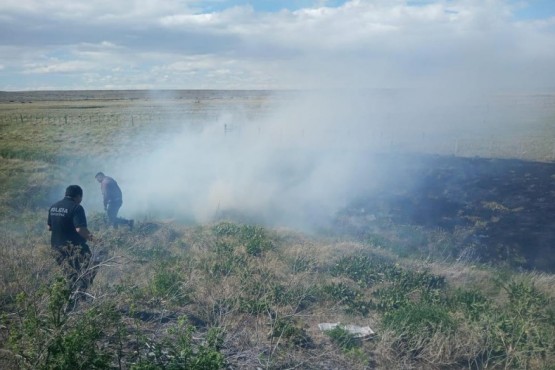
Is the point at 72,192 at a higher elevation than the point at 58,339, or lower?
higher

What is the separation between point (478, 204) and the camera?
12820 millimetres

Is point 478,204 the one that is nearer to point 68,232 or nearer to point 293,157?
point 293,157

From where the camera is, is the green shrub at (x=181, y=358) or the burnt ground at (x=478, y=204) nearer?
the green shrub at (x=181, y=358)

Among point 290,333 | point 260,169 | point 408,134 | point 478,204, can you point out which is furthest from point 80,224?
point 408,134

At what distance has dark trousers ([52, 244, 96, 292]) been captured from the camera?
5.32 m

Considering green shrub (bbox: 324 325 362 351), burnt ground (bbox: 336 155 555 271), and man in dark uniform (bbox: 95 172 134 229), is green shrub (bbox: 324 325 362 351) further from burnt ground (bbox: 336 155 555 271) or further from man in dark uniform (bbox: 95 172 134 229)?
man in dark uniform (bbox: 95 172 134 229)

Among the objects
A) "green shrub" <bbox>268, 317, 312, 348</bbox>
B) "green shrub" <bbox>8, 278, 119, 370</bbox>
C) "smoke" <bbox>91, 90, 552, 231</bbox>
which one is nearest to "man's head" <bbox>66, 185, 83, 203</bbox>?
"green shrub" <bbox>8, 278, 119, 370</bbox>

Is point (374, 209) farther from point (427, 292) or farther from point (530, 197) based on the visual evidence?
point (427, 292)

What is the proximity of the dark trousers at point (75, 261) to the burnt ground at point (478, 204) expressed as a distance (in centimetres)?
690

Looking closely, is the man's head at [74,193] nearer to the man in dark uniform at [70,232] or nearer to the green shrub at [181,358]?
the man in dark uniform at [70,232]

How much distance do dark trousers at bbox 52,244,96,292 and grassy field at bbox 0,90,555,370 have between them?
13cm

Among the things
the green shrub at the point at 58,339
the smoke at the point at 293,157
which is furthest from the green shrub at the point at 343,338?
the smoke at the point at 293,157

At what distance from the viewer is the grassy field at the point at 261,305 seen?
13.1 feet

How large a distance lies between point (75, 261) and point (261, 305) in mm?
2315
